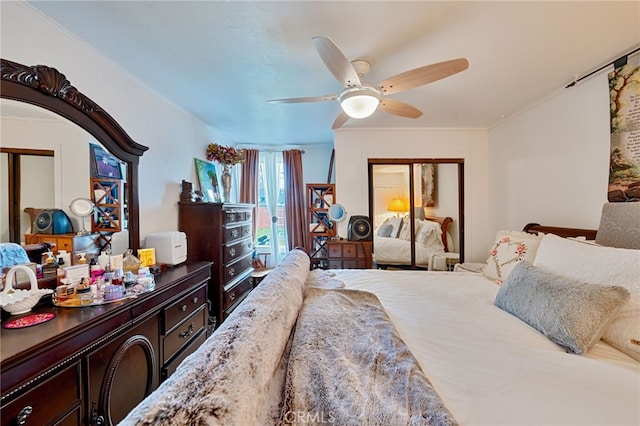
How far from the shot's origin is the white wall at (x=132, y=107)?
1341mm

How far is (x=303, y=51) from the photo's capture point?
5.57 ft

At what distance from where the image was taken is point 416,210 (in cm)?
353

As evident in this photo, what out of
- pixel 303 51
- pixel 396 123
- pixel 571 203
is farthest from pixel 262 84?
pixel 571 203

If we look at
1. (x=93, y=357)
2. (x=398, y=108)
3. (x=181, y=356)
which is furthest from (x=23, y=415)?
(x=398, y=108)

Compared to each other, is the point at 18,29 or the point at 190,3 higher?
the point at 190,3

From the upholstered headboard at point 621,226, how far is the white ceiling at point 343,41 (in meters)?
1.06

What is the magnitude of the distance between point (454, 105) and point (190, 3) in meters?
2.45

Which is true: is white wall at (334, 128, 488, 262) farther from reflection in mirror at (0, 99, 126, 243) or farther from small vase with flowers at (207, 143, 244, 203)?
reflection in mirror at (0, 99, 126, 243)

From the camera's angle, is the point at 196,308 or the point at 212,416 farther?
the point at 196,308

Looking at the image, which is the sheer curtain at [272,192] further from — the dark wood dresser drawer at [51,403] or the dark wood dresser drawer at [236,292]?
the dark wood dresser drawer at [51,403]

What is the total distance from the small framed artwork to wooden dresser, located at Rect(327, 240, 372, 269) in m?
1.59

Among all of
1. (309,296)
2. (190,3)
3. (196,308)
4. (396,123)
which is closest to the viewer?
(190,3)

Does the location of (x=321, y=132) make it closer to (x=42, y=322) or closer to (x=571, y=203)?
(x=571, y=203)

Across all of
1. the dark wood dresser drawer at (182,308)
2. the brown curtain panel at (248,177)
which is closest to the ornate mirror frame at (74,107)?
the dark wood dresser drawer at (182,308)
